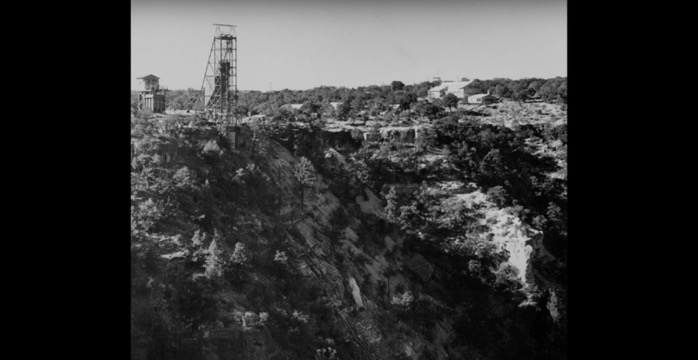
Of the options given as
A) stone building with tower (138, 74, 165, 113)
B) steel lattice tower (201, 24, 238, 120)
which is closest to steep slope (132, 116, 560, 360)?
stone building with tower (138, 74, 165, 113)

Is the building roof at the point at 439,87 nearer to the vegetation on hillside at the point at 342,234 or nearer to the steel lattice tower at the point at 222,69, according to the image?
the vegetation on hillside at the point at 342,234

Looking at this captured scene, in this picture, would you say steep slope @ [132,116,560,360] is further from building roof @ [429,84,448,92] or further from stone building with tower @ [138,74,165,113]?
building roof @ [429,84,448,92]

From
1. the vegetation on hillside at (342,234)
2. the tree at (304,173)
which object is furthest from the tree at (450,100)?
the tree at (304,173)

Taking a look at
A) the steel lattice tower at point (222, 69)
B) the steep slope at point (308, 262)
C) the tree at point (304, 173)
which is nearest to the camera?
the steep slope at point (308, 262)

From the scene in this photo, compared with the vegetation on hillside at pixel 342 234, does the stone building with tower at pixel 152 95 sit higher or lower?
higher

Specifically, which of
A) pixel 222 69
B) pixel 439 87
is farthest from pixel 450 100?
pixel 222 69
